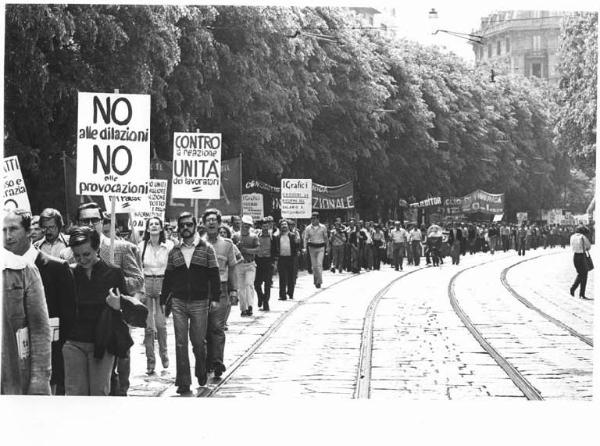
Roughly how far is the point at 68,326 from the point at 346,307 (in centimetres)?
1450

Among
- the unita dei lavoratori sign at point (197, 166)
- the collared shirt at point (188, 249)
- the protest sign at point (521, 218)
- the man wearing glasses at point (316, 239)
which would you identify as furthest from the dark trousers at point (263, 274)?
the protest sign at point (521, 218)

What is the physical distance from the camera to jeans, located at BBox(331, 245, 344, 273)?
37872 mm

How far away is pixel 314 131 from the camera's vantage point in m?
40.2

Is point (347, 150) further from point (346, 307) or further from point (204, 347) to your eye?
point (204, 347)

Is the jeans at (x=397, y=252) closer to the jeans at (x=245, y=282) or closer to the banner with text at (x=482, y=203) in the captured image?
the banner with text at (x=482, y=203)

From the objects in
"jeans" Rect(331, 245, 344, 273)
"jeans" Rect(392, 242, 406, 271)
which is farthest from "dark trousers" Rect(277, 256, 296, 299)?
"jeans" Rect(392, 242, 406, 271)

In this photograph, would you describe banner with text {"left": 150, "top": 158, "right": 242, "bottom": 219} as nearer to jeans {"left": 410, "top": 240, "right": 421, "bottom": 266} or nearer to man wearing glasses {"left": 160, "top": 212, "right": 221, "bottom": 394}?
man wearing glasses {"left": 160, "top": 212, "right": 221, "bottom": 394}

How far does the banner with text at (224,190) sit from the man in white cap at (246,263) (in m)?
2.09

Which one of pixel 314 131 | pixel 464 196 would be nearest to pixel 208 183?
pixel 314 131

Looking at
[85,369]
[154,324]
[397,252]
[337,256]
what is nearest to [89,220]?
[85,369]

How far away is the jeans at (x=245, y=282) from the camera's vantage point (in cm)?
2050

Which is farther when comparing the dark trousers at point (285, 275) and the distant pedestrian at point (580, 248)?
the distant pedestrian at point (580, 248)

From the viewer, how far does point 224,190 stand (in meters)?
24.2

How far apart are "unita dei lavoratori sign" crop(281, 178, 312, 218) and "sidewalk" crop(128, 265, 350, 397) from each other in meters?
1.77
